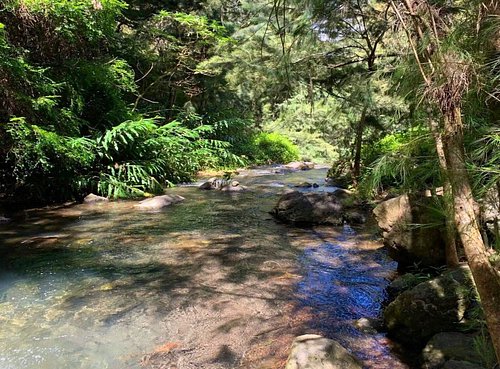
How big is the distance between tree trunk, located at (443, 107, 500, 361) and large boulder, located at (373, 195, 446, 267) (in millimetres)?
2362

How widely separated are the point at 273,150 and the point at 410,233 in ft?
60.2

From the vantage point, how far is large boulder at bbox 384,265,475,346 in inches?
122

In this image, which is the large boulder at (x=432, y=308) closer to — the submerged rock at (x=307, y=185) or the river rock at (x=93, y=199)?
the river rock at (x=93, y=199)

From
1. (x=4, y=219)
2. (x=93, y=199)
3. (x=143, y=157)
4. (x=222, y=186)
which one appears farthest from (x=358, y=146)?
(x=4, y=219)

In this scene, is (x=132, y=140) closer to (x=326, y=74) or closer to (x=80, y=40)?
(x=80, y=40)

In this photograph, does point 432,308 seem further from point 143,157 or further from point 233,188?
point 143,157

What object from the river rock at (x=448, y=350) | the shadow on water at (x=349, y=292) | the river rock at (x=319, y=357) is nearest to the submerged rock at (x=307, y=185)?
the shadow on water at (x=349, y=292)

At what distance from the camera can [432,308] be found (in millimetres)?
3193

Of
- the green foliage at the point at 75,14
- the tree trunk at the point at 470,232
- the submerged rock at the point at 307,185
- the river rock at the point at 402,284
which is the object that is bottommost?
the river rock at the point at 402,284

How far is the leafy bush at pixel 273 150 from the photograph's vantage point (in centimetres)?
2122

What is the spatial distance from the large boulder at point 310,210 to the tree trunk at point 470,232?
5.75m

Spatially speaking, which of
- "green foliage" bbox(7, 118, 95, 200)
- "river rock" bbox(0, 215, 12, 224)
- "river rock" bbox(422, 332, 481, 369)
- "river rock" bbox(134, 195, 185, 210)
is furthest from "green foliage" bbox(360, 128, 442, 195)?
"river rock" bbox(0, 215, 12, 224)

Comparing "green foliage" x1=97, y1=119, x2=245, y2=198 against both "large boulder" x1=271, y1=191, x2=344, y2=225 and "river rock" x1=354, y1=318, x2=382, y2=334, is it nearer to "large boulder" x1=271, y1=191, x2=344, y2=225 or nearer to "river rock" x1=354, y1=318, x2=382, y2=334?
→ "large boulder" x1=271, y1=191, x2=344, y2=225

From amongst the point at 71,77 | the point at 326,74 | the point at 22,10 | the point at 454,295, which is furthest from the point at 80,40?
the point at 454,295
